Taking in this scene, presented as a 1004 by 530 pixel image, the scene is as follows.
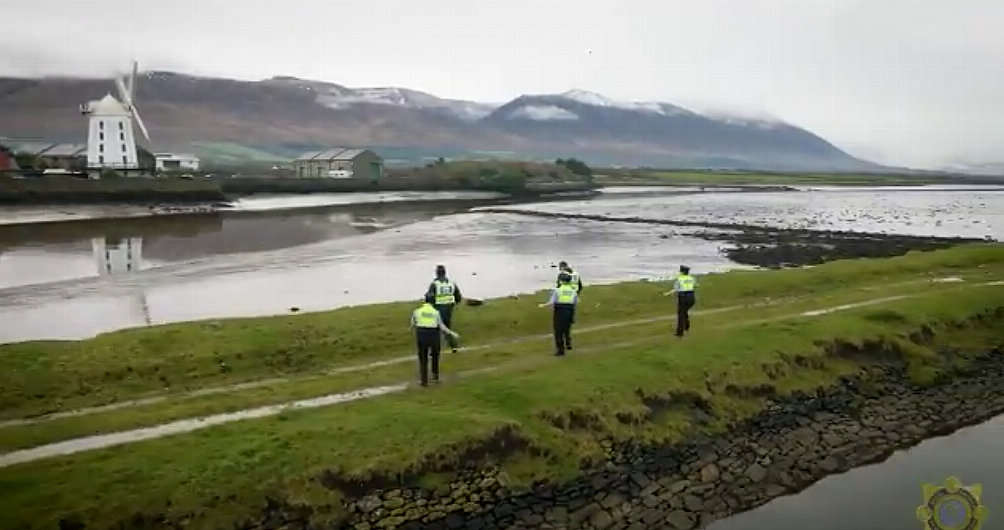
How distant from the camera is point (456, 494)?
17.0 metres

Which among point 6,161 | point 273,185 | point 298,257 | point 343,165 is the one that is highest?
point 343,165

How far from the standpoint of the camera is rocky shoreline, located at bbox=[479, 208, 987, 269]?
60438 millimetres

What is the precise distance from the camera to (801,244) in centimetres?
7062

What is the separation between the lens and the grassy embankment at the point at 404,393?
49.5ft

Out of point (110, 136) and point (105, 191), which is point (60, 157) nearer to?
point (110, 136)

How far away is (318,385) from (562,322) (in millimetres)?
6818

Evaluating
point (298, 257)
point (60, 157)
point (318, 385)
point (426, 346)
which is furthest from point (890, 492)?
point (60, 157)

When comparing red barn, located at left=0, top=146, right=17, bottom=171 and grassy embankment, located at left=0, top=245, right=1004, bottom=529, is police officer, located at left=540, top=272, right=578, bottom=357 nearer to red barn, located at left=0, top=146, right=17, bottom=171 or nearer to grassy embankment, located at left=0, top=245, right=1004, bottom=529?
grassy embankment, located at left=0, top=245, right=1004, bottom=529

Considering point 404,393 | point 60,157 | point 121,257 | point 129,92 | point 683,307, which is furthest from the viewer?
point 129,92

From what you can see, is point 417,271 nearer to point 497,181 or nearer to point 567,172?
point 497,181

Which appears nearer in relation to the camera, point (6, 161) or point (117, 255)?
point (117, 255)

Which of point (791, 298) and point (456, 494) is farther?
point (791, 298)

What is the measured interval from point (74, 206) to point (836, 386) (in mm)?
75485

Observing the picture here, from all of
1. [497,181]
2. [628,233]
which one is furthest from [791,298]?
[497,181]
